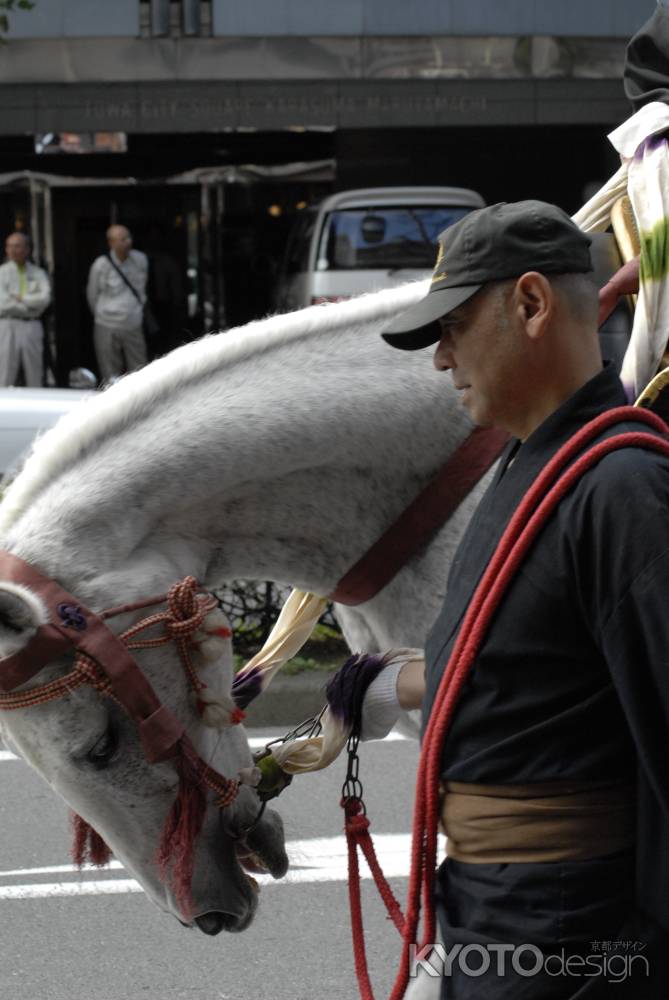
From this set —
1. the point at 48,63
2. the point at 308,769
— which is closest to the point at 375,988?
the point at 308,769

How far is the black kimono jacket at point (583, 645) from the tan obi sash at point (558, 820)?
2 cm

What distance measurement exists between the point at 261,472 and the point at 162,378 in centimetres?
25

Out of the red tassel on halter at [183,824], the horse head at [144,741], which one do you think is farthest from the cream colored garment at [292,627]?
the red tassel on halter at [183,824]

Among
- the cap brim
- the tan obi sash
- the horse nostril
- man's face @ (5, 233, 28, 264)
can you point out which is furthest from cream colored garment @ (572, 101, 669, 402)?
man's face @ (5, 233, 28, 264)

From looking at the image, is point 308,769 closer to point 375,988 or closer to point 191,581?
point 191,581

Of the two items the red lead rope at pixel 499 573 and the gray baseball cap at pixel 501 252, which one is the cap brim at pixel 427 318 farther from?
the red lead rope at pixel 499 573

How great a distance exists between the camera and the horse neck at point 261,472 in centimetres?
253

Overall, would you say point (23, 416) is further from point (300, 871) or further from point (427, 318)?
point (427, 318)

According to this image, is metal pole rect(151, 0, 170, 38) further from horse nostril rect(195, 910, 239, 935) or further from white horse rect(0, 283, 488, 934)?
horse nostril rect(195, 910, 239, 935)

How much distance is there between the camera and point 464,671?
1933 mm

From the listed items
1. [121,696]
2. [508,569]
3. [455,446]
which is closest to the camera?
[508,569]

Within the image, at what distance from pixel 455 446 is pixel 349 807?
0.71 meters

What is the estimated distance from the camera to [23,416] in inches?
333

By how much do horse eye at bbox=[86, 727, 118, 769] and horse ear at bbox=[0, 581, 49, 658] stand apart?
0.24m
